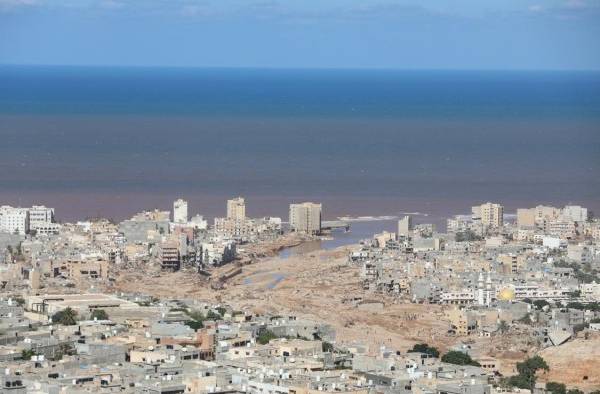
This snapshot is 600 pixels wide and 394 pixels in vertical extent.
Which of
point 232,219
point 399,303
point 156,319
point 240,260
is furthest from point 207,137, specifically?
point 156,319

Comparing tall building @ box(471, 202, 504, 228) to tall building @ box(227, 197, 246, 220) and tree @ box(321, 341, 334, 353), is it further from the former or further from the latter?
tree @ box(321, 341, 334, 353)

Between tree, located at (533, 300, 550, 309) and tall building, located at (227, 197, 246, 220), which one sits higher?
tall building, located at (227, 197, 246, 220)

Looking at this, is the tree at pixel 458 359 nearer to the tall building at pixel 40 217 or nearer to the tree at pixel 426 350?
the tree at pixel 426 350

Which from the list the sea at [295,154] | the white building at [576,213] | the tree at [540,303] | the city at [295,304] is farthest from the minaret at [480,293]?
the sea at [295,154]

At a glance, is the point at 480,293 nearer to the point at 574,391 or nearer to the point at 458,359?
the point at 458,359

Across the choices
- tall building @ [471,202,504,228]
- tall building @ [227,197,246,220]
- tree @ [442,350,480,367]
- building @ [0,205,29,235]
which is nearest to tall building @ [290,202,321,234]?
tall building @ [227,197,246,220]

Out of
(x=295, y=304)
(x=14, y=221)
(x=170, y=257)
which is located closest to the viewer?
(x=295, y=304)

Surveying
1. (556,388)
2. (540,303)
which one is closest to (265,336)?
(556,388)
